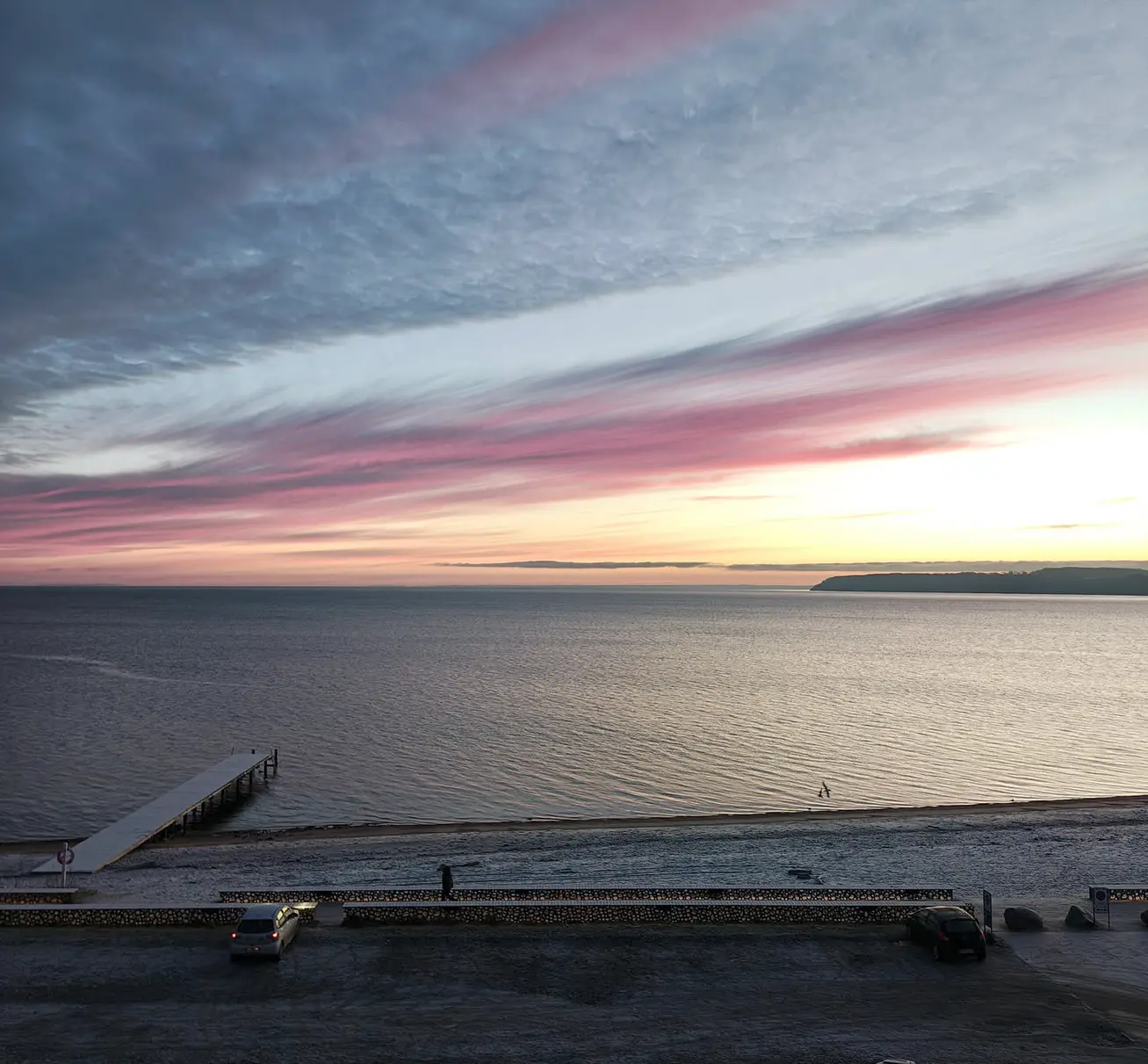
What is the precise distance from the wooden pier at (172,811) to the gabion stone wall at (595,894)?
14.6m

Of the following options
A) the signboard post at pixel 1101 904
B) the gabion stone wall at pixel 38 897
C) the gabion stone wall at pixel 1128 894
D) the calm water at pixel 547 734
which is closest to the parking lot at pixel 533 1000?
the gabion stone wall at pixel 38 897

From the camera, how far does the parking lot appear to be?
1962cm

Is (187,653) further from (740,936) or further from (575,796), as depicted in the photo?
(740,936)

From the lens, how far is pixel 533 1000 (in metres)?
22.1

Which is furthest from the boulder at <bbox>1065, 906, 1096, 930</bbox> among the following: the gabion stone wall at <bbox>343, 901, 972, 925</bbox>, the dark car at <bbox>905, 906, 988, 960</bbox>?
the dark car at <bbox>905, 906, 988, 960</bbox>

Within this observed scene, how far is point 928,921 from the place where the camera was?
25156mm

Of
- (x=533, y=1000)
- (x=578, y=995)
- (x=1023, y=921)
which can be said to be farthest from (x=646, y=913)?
(x=1023, y=921)

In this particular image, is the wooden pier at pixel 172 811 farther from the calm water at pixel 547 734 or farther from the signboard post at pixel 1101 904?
the signboard post at pixel 1101 904

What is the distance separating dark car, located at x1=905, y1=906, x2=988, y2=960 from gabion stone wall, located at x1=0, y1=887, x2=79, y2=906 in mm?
26622

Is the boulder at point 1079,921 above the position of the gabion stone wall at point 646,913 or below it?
below

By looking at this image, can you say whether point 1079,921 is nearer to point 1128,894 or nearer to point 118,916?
point 1128,894

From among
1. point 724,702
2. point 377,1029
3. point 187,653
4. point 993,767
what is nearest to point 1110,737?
point 993,767

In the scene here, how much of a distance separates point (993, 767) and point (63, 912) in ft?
210

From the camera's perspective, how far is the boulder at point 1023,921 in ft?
88.3
